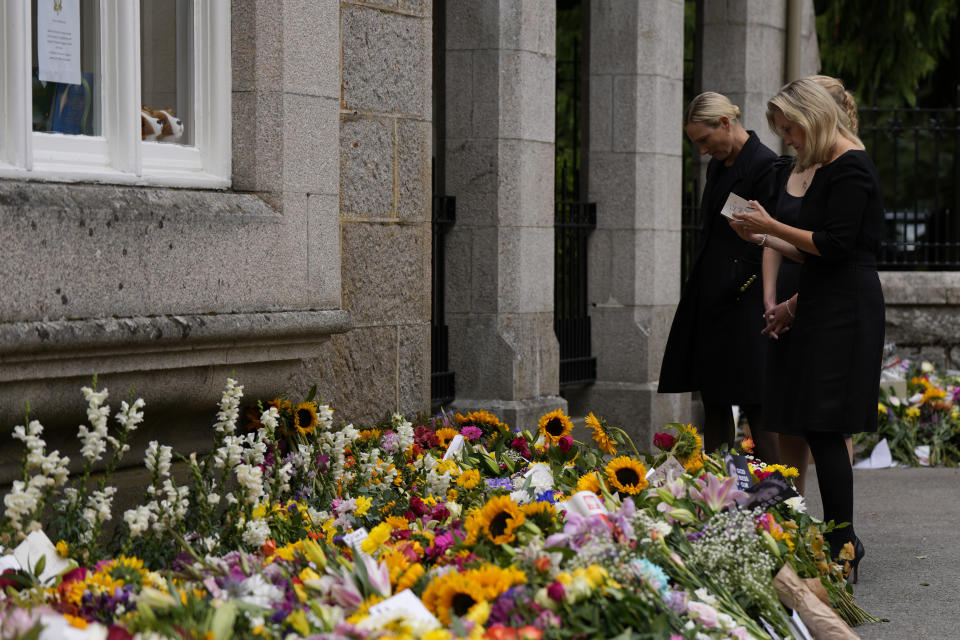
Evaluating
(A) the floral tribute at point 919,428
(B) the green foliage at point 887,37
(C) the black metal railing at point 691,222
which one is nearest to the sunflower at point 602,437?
(A) the floral tribute at point 919,428

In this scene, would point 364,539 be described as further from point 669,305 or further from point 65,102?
point 669,305

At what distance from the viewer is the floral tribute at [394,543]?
318 centimetres

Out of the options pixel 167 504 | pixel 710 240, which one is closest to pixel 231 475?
pixel 167 504

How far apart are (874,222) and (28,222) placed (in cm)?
288

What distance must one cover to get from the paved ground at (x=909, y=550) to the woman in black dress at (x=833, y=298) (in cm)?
29

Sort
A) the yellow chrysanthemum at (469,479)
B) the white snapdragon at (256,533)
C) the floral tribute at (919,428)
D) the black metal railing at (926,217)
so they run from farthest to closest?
the black metal railing at (926,217)
the floral tribute at (919,428)
the yellow chrysanthemum at (469,479)
the white snapdragon at (256,533)

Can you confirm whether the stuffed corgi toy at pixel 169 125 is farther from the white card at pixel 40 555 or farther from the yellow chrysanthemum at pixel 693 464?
the yellow chrysanthemum at pixel 693 464

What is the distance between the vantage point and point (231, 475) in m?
5.08

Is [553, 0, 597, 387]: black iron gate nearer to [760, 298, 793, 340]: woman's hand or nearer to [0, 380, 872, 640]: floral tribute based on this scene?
[760, 298, 793, 340]: woman's hand

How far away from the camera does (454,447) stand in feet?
16.8

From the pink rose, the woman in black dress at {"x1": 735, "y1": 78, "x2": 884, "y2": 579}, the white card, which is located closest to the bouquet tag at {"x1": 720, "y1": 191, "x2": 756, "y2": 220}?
the woman in black dress at {"x1": 735, "y1": 78, "x2": 884, "y2": 579}

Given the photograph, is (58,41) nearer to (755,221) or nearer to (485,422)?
(485,422)

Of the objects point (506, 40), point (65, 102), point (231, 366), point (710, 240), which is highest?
point (506, 40)

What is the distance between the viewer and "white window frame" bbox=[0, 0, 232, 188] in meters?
4.25
